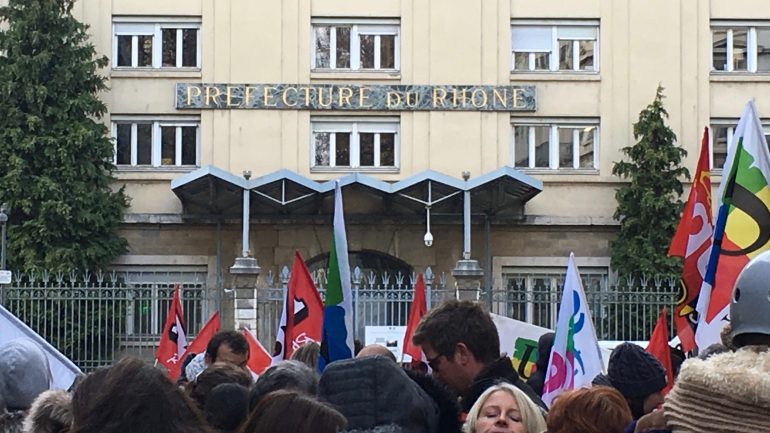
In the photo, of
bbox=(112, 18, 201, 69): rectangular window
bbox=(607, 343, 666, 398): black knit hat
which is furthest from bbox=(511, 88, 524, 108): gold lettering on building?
bbox=(607, 343, 666, 398): black knit hat

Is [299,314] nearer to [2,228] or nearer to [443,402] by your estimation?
[443,402]

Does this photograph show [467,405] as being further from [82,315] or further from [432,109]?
[432,109]

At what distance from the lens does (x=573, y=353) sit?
8.12 m

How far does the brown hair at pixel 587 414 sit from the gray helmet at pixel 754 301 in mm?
1463

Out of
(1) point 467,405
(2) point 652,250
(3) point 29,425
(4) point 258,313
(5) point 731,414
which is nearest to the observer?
(5) point 731,414

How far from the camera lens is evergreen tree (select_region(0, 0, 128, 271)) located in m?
25.2

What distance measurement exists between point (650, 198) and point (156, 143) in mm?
9585

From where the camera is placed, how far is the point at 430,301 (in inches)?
894

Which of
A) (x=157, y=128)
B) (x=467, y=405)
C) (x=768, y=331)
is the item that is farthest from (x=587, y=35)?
(x=768, y=331)

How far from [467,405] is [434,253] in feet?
71.9

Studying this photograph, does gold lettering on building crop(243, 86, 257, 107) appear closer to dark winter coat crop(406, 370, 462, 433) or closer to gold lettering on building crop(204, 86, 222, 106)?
gold lettering on building crop(204, 86, 222, 106)

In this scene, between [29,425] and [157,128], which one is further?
[157,128]

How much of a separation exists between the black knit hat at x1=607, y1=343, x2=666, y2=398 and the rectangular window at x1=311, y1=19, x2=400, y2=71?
21.1m

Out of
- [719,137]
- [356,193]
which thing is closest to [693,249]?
[356,193]
